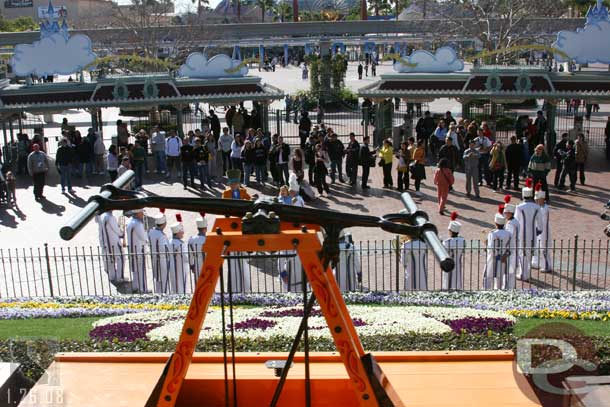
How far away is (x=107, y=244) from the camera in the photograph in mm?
13477

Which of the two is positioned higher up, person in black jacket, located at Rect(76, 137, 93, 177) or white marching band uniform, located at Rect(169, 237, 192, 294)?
person in black jacket, located at Rect(76, 137, 93, 177)

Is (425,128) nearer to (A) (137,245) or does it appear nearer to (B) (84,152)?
(B) (84,152)

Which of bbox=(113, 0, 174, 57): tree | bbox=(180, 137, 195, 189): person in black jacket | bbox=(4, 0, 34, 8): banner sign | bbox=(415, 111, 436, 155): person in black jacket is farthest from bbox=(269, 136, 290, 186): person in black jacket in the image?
bbox=(4, 0, 34, 8): banner sign

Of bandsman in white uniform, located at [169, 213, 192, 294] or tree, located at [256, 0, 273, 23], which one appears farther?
tree, located at [256, 0, 273, 23]

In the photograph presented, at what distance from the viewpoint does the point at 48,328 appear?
9.73 m

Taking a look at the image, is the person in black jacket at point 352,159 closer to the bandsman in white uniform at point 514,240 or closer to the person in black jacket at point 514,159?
the person in black jacket at point 514,159

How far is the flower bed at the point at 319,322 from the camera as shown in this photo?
871 centimetres

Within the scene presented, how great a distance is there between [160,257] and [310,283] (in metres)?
7.96

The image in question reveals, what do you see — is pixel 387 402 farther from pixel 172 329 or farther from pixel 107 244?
pixel 107 244

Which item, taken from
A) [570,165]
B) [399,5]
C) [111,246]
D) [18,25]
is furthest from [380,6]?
[111,246]

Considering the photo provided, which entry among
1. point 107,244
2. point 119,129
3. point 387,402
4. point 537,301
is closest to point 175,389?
point 387,402

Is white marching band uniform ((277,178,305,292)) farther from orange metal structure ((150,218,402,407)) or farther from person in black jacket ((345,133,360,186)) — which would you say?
person in black jacket ((345,133,360,186))

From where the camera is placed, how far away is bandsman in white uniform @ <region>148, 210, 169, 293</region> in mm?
12695

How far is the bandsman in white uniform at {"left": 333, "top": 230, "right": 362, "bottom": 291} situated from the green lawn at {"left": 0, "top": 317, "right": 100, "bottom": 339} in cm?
382
